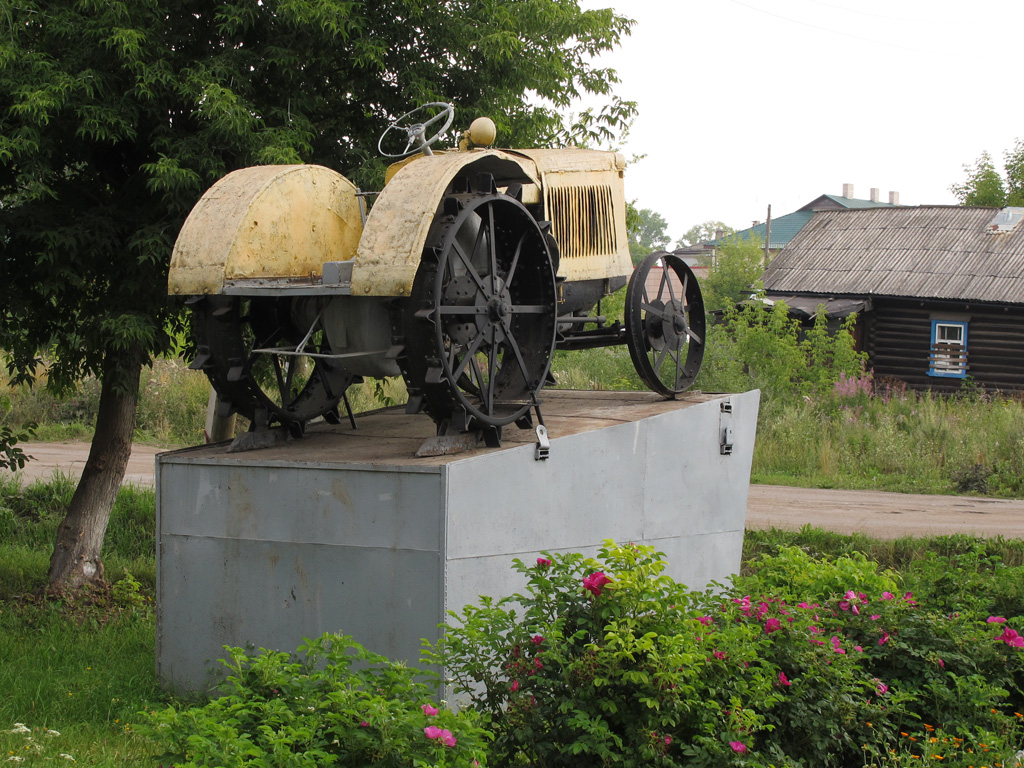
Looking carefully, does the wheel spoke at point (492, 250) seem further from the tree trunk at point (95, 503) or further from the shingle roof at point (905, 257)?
the shingle roof at point (905, 257)

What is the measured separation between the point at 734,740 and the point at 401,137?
235 inches

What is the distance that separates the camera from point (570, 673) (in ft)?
13.4

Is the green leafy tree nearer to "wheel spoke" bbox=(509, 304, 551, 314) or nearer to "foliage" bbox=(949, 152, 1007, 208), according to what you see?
"wheel spoke" bbox=(509, 304, 551, 314)

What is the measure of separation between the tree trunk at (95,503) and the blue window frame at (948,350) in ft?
66.8

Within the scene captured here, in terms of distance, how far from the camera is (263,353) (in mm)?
6832

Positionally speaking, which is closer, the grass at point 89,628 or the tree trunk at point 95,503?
the grass at point 89,628

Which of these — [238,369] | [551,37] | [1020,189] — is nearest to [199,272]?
[238,369]

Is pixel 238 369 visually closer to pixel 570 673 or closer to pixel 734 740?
pixel 570 673

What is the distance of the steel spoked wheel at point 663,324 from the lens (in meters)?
7.41

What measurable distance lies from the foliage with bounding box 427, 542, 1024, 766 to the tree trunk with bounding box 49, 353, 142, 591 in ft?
15.9

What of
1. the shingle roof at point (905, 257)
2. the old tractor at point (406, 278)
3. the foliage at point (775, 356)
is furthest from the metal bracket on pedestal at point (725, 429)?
the shingle roof at point (905, 257)

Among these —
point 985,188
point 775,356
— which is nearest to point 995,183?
point 985,188

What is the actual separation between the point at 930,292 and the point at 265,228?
21.4 meters

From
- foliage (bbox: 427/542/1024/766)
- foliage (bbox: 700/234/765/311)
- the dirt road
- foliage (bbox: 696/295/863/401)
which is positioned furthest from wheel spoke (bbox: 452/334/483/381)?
foliage (bbox: 700/234/765/311)
